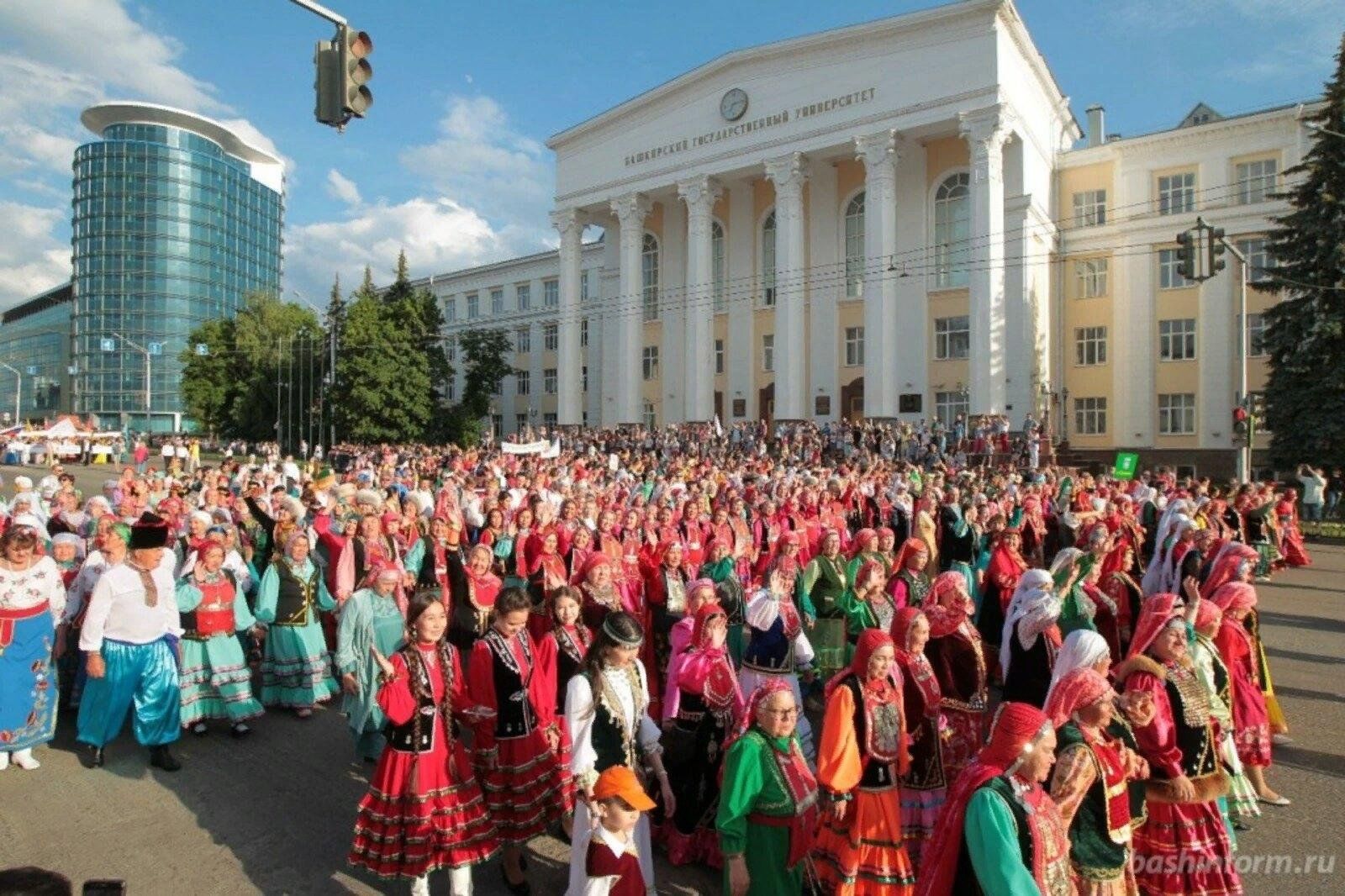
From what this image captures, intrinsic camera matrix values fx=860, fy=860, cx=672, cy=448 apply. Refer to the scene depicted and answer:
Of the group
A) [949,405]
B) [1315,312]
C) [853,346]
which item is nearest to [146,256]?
[853,346]

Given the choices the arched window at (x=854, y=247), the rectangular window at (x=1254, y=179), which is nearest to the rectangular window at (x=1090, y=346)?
the rectangular window at (x=1254, y=179)

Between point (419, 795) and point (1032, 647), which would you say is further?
point (1032, 647)

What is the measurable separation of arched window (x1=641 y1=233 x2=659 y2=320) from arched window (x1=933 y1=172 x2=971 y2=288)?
14.6 m

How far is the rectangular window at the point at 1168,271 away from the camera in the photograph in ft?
113

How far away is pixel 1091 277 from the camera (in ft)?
119

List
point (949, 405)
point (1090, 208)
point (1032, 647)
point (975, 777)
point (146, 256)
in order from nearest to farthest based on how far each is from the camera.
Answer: point (975, 777), point (1032, 647), point (949, 405), point (1090, 208), point (146, 256)

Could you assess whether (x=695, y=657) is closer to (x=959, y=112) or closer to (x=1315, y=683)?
(x=1315, y=683)

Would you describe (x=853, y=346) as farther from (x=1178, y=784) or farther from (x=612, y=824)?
(x=612, y=824)

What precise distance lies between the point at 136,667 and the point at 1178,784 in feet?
22.6

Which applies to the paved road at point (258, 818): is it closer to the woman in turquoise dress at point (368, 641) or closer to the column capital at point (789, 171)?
the woman in turquoise dress at point (368, 641)

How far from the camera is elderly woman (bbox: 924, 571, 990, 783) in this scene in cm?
477

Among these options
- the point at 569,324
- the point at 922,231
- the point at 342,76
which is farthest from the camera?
the point at 569,324

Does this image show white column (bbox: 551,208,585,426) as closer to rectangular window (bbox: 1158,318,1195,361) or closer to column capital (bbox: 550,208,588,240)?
column capital (bbox: 550,208,588,240)

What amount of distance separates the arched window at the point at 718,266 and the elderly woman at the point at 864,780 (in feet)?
124
